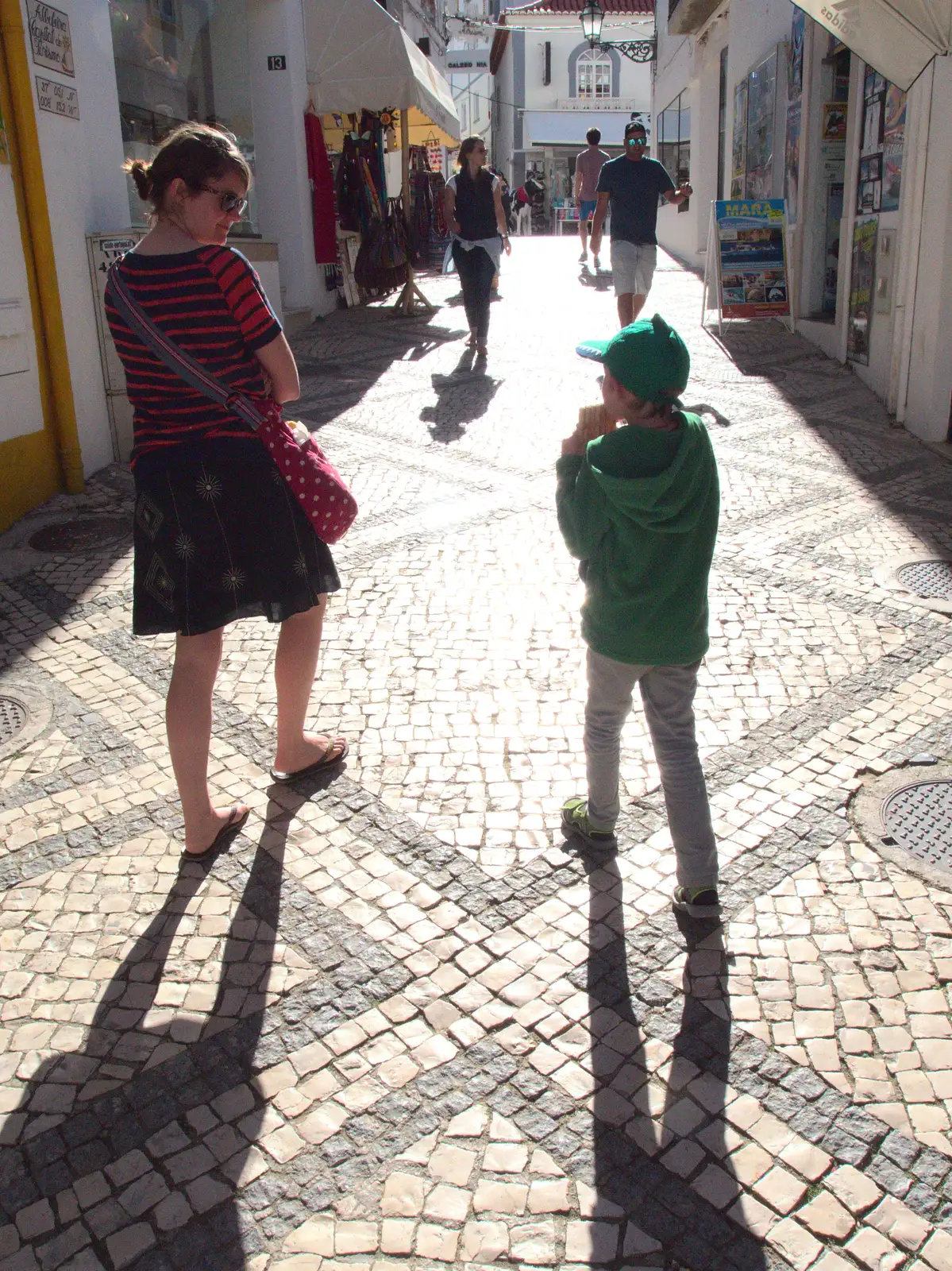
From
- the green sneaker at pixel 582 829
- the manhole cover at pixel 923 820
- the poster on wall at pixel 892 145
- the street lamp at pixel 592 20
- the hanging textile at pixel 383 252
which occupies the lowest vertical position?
the manhole cover at pixel 923 820

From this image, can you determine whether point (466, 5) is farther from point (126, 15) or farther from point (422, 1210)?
point (422, 1210)

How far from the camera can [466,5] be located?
56.3 metres

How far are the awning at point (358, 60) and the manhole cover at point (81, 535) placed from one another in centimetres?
821

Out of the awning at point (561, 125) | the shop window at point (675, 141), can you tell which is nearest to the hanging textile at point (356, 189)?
the shop window at point (675, 141)

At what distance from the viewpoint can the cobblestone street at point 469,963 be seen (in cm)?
198

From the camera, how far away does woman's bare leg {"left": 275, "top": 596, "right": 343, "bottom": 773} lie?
10.1 feet

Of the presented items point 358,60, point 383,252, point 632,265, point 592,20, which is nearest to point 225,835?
point 632,265

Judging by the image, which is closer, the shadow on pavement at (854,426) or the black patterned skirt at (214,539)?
the black patterned skirt at (214,539)

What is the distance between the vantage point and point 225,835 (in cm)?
305

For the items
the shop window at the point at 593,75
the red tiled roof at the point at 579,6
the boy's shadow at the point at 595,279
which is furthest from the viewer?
the shop window at the point at 593,75

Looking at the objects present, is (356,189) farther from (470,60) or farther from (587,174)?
(470,60)

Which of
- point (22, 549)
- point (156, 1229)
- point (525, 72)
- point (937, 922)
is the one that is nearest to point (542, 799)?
point (937, 922)

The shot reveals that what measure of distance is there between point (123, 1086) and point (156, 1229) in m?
0.37

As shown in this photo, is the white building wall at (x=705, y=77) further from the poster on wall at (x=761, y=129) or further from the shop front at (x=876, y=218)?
the shop front at (x=876, y=218)
